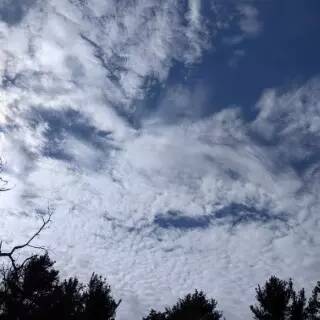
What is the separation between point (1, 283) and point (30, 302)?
7.27 feet

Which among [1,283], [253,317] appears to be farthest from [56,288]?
[253,317]

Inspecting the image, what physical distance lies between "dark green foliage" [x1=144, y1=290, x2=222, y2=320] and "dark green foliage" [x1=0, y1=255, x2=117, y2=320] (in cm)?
503

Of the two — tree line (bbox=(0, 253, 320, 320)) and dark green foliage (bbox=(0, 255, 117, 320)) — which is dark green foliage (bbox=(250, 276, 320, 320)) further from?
dark green foliage (bbox=(0, 255, 117, 320))

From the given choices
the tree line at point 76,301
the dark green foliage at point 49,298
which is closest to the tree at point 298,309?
the tree line at point 76,301

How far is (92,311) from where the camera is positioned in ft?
72.6

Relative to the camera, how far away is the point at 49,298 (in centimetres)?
2153

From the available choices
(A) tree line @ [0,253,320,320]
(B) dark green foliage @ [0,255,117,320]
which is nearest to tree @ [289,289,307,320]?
(A) tree line @ [0,253,320,320]

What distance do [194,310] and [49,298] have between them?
32.3ft

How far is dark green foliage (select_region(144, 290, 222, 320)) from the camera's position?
23594 mm

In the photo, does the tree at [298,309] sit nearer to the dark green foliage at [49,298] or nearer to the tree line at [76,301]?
the tree line at [76,301]

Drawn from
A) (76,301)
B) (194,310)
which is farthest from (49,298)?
(194,310)

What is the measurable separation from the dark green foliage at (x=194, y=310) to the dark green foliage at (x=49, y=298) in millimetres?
5029

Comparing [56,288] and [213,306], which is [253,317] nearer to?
[213,306]

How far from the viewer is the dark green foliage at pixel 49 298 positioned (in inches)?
816
